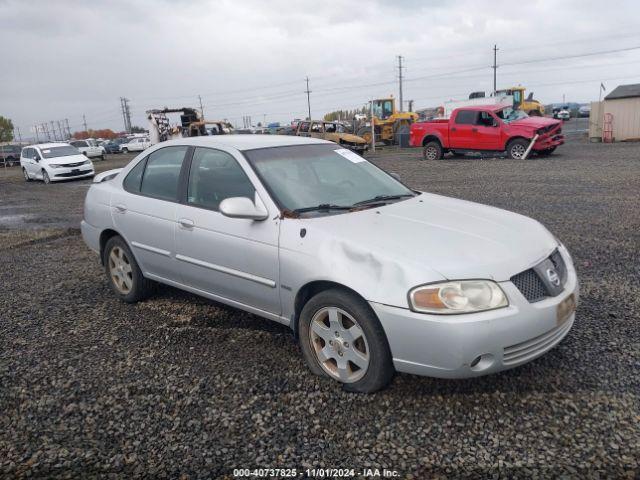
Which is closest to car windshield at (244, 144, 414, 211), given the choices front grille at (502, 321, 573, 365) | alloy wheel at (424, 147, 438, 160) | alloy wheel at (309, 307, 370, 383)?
alloy wheel at (309, 307, 370, 383)

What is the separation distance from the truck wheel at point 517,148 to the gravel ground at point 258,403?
13.3 meters

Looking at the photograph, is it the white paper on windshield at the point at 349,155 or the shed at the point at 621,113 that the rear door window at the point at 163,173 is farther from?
the shed at the point at 621,113

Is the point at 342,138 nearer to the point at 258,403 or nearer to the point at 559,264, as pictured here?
the point at 559,264

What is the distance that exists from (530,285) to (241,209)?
184 centimetres

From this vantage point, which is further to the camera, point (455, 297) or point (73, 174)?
point (73, 174)

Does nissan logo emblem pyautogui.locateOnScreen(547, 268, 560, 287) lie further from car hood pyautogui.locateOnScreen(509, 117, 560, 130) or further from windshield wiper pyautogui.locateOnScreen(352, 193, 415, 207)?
car hood pyautogui.locateOnScreen(509, 117, 560, 130)

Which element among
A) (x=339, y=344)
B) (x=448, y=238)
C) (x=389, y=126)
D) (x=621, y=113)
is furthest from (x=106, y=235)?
(x=389, y=126)

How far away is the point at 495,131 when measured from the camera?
1812cm

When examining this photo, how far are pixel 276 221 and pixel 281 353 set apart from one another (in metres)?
1.00

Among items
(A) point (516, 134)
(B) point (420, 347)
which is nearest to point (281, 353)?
(B) point (420, 347)

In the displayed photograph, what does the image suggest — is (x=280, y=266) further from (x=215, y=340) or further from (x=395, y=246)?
(x=215, y=340)

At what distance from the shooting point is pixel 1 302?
5.38 m

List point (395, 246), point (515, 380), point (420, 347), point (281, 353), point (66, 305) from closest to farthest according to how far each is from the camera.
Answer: point (420, 347) < point (395, 246) < point (515, 380) < point (281, 353) < point (66, 305)

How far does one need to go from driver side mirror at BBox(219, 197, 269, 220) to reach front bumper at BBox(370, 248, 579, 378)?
1.05 m
